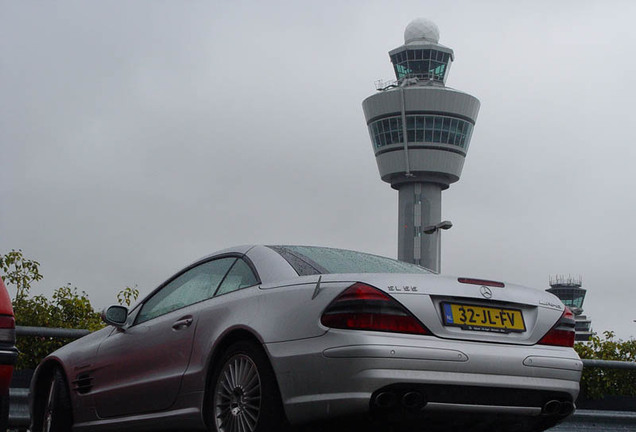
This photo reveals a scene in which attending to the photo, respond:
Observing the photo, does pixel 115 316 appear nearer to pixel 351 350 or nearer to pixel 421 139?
pixel 351 350

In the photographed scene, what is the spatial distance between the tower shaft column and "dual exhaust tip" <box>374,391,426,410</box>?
71.2 m

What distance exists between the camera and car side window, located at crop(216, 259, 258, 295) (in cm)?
559

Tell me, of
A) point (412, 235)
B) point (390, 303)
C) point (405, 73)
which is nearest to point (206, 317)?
point (390, 303)

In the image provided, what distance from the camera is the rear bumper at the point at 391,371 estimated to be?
4.61 m

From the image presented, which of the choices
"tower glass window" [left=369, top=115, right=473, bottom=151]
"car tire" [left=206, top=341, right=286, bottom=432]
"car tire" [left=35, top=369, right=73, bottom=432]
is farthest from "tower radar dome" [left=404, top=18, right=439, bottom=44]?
"car tire" [left=206, top=341, right=286, bottom=432]

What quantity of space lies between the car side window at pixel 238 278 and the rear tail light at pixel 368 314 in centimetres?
84

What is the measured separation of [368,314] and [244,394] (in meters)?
0.87

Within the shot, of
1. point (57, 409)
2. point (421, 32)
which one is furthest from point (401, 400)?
point (421, 32)

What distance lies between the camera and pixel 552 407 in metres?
5.14

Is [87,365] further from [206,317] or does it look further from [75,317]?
[75,317]

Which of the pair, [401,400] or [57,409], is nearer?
[401,400]

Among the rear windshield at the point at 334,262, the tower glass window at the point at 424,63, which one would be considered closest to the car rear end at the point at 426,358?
the rear windshield at the point at 334,262

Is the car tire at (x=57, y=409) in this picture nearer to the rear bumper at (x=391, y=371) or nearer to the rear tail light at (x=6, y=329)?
the rear tail light at (x=6, y=329)

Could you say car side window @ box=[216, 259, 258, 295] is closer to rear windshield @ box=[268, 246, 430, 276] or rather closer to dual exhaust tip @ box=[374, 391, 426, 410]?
rear windshield @ box=[268, 246, 430, 276]
